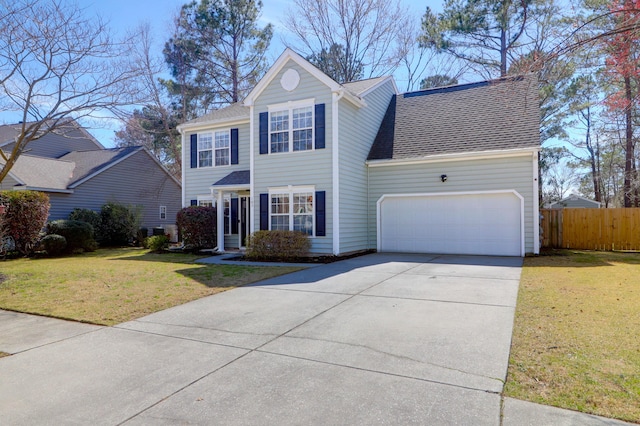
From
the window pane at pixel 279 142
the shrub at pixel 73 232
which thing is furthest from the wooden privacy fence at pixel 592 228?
the shrub at pixel 73 232

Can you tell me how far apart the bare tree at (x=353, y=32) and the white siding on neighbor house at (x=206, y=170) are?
10.9 metres

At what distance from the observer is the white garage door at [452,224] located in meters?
12.3

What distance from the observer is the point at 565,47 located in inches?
188

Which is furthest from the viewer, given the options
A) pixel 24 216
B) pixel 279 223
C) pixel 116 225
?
pixel 116 225

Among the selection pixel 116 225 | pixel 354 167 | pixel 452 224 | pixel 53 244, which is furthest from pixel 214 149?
pixel 452 224

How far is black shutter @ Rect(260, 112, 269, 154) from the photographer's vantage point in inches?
523

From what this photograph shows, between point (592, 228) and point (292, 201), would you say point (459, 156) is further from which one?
point (592, 228)

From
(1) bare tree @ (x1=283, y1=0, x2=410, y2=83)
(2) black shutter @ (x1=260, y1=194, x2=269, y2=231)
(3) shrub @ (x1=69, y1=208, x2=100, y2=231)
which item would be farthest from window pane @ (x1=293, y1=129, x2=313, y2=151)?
(1) bare tree @ (x1=283, y1=0, x2=410, y2=83)

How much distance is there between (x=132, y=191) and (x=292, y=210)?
1331 centimetres

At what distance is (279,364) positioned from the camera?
3.80 m

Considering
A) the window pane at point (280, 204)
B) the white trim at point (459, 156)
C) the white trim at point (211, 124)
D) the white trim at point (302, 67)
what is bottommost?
the window pane at point (280, 204)

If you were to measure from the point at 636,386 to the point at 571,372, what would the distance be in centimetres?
44

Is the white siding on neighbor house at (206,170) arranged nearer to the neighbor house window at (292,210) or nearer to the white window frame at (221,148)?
the white window frame at (221,148)

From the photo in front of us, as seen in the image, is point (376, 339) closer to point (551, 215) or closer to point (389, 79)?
point (551, 215)
